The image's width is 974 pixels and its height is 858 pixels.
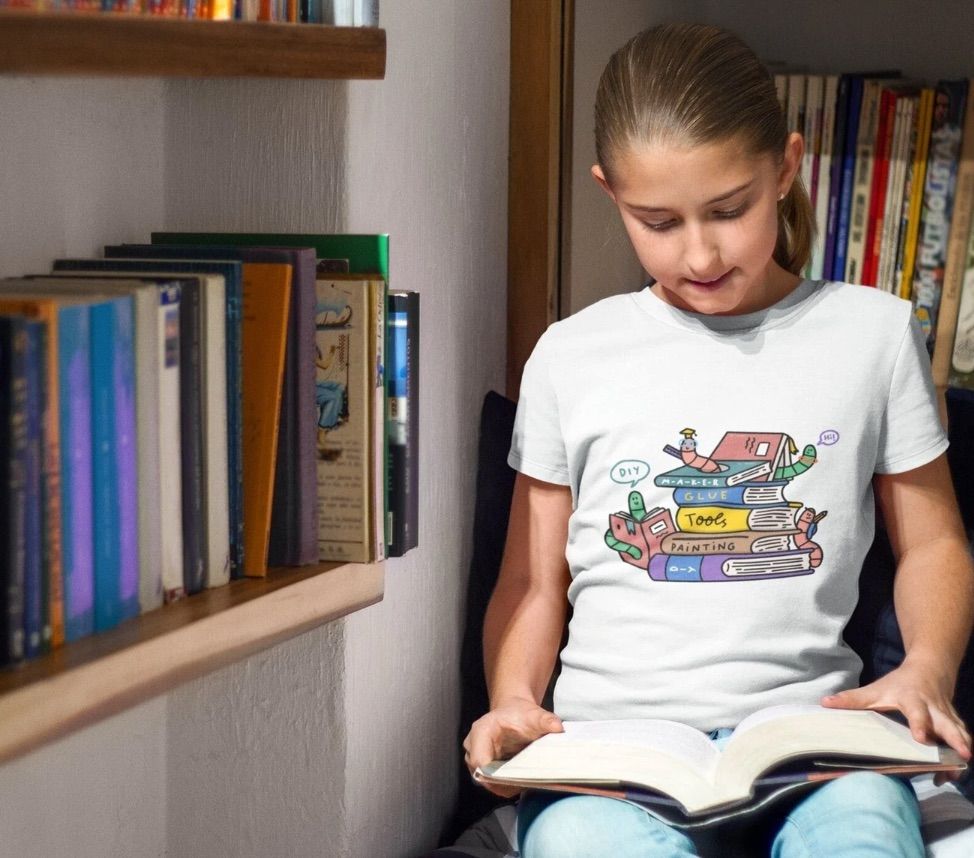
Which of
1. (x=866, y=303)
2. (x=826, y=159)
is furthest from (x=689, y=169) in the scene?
(x=826, y=159)

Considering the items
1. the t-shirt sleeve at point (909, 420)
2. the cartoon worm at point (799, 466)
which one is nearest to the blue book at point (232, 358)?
the cartoon worm at point (799, 466)

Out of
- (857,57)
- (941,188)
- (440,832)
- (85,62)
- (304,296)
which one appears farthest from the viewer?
(857,57)

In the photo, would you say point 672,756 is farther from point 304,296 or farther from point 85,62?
point 85,62

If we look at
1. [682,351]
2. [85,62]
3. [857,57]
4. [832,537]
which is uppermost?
[857,57]

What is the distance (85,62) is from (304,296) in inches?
10.1

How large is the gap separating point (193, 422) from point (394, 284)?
0.31 metres

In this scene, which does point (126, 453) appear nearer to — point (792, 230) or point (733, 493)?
point (733, 493)

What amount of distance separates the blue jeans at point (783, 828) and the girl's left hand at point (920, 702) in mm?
53

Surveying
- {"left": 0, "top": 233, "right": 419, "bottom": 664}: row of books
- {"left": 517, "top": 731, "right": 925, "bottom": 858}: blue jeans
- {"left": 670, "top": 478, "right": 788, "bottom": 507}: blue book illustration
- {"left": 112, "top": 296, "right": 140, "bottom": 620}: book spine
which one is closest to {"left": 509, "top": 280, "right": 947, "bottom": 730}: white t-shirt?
{"left": 670, "top": 478, "right": 788, "bottom": 507}: blue book illustration

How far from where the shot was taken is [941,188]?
1625 mm

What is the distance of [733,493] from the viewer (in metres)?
1.15

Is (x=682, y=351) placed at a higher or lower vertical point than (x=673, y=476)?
higher

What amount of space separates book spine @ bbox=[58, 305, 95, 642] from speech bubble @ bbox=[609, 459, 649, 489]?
1.67 feet

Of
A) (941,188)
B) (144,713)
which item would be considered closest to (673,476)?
(144,713)
